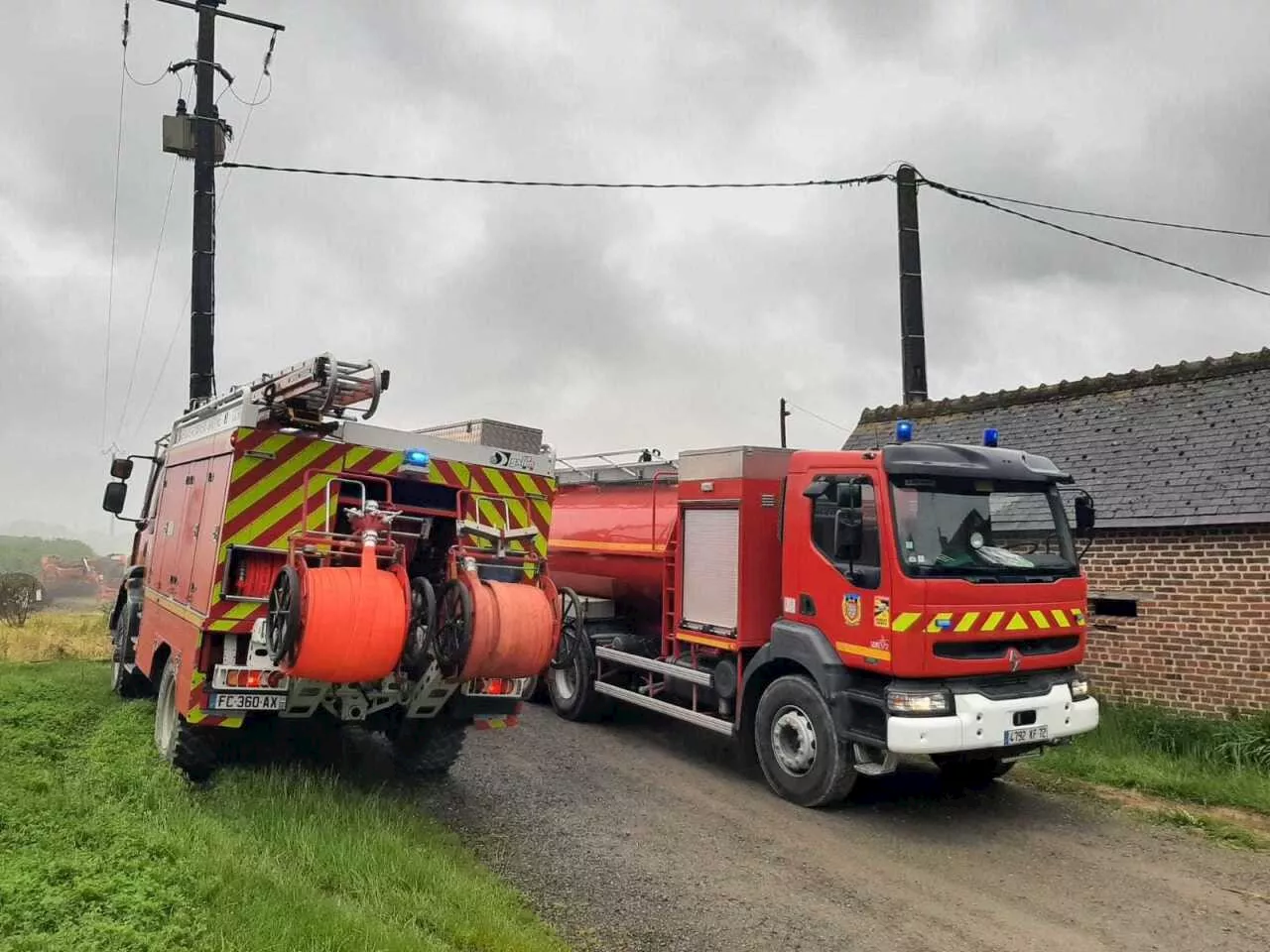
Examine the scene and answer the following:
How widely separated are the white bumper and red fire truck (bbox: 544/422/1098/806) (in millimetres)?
11

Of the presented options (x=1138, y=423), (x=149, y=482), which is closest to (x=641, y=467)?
(x=149, y=482)

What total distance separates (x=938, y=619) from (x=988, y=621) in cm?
46

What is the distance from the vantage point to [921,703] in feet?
21.4

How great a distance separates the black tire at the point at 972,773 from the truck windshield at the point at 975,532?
5.93ft

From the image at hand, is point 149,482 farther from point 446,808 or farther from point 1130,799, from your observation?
point 1130,799

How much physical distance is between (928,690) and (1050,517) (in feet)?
6.71

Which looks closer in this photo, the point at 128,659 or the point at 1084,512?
the point at 1084,512

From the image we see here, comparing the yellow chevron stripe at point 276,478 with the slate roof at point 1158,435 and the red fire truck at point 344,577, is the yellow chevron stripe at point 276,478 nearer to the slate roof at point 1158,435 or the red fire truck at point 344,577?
the red fire truck at point 344,577

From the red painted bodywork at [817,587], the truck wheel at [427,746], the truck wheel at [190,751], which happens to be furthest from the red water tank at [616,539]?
the truck wheel at [190,751]

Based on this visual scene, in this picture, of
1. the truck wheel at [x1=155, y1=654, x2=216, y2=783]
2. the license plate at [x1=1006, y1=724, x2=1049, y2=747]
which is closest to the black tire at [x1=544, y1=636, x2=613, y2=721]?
the truck wheel at [x1=155, y1=654, x2=216, y2=783]

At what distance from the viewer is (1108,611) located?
34.1 ft

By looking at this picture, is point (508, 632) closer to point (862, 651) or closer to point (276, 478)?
point (276, 478)

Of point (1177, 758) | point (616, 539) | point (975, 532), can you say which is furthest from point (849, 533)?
point (1177, 758)

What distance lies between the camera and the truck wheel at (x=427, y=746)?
7.35 meters
